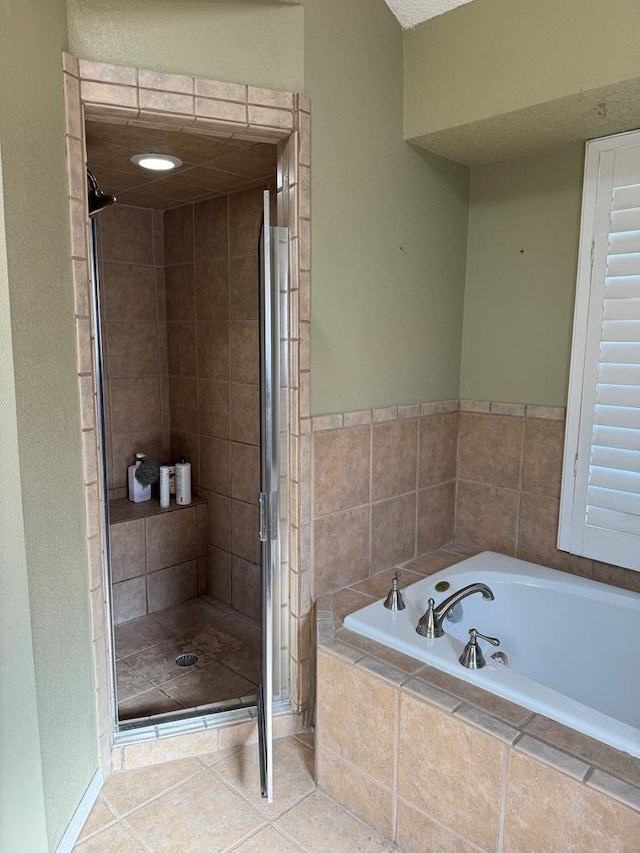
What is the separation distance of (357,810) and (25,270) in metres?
1.67

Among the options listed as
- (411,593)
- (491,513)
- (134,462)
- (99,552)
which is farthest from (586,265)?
(134,462)

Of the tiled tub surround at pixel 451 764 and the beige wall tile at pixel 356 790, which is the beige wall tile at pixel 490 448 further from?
the beige wall tile at pixel 356 790

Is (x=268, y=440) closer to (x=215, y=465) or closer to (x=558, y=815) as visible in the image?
(x=558, y=815)

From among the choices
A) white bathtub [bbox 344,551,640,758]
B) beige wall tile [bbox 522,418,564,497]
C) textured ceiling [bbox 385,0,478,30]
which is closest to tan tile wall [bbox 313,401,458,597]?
white bathtub [bbox 344,551,640,758]

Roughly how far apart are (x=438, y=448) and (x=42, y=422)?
5.02 ft

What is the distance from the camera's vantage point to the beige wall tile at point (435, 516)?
2422mm

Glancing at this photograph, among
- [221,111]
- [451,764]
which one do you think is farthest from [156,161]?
[451,764]

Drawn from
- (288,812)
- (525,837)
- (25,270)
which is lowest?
(288,812)

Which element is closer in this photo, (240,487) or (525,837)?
(525,837)

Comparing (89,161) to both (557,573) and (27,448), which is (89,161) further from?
(557,573)

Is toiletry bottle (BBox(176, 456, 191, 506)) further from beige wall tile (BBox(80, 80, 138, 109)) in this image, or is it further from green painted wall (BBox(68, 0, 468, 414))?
beige wall tile (BBox(80, 80, 138, 109))

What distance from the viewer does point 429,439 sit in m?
2.40

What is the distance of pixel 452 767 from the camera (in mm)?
1462

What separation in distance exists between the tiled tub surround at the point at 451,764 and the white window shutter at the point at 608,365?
2.96 feet
